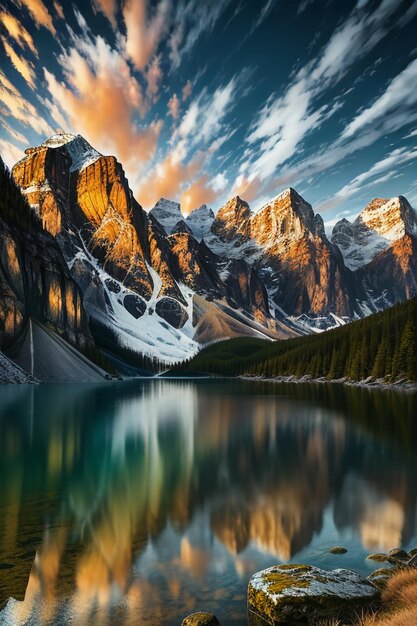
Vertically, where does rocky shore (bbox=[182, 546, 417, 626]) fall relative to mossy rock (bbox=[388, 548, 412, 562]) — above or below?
above

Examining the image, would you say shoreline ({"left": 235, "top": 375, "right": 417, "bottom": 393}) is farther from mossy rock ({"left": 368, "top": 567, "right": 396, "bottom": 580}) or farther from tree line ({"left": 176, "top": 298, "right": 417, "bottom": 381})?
mossy rock ({"left": 368, "top": 567, "right": 396, "bottom": 580})

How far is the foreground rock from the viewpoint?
22.3 feet

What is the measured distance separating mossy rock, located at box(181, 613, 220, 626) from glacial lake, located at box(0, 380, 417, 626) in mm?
346

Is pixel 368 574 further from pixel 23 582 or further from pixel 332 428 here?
pixel 332 428

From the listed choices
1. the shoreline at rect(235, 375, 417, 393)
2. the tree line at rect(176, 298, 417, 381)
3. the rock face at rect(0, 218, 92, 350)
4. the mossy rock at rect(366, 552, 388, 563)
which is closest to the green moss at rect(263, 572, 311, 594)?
the mossy rock at rect(366, 552, 388, 563)

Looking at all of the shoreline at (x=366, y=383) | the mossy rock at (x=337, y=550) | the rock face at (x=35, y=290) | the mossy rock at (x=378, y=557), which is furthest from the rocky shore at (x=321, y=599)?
the rock face at (x=35, y=290)

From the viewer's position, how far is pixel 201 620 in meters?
7.11

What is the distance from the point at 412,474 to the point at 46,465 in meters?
16.3

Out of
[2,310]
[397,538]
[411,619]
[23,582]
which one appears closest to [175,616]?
[23,582]

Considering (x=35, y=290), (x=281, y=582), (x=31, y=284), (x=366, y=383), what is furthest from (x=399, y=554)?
(x=35, y=290)

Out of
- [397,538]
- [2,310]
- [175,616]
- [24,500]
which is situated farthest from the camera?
[2,310]

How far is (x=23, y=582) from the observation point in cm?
877

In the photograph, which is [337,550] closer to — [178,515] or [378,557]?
[378,557]

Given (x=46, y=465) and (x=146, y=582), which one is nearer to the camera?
(x=146, y=582)
